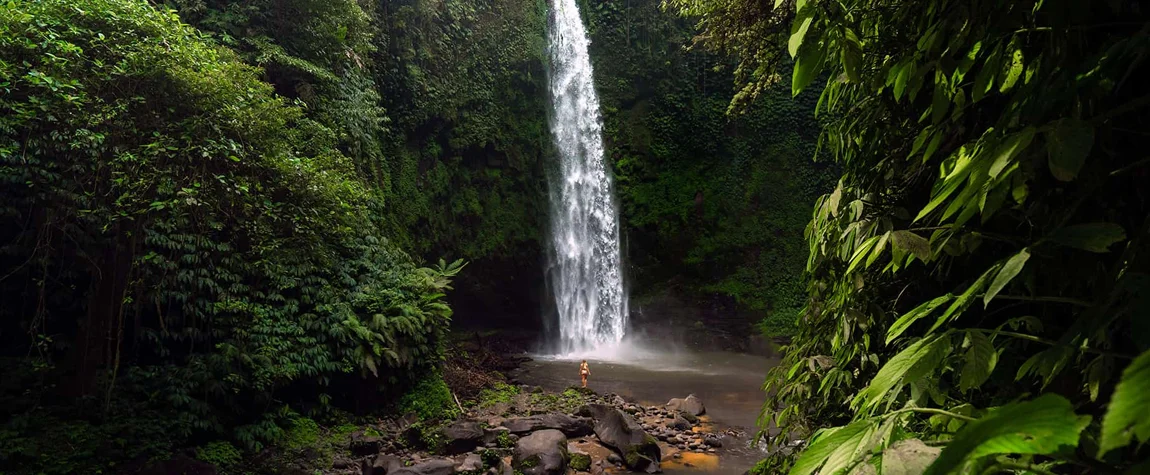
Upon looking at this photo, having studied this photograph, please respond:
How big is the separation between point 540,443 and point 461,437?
108 centimetres

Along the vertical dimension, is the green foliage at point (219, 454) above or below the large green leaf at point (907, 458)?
below

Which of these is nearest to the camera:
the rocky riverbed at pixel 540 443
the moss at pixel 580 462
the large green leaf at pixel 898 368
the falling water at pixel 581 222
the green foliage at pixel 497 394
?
the large green leaf at pixel 898 368

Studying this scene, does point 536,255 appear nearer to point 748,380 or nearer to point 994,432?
point 748,380

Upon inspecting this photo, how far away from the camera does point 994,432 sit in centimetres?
40

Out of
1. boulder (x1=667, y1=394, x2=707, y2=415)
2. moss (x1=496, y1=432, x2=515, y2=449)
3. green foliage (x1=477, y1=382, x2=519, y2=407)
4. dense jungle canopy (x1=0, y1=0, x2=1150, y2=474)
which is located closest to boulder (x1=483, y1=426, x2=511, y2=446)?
moss (x1=496, y1=432, x2=515, y2=449)

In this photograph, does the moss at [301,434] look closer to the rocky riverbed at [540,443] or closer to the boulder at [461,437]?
the rocky riverbed at [540,443]

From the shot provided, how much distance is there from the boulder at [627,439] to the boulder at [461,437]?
1.52 metres

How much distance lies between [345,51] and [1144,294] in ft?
37.5

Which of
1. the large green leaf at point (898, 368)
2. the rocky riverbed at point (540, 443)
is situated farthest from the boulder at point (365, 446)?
the large green leaf at point (898, 368)

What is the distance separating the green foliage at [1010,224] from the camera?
599 mm

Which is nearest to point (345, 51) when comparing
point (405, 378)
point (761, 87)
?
point (405, 378)

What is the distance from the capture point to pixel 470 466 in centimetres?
605

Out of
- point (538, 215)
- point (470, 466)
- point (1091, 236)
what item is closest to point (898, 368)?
point (1091, 236)

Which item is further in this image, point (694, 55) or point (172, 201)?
point (694, 55)
